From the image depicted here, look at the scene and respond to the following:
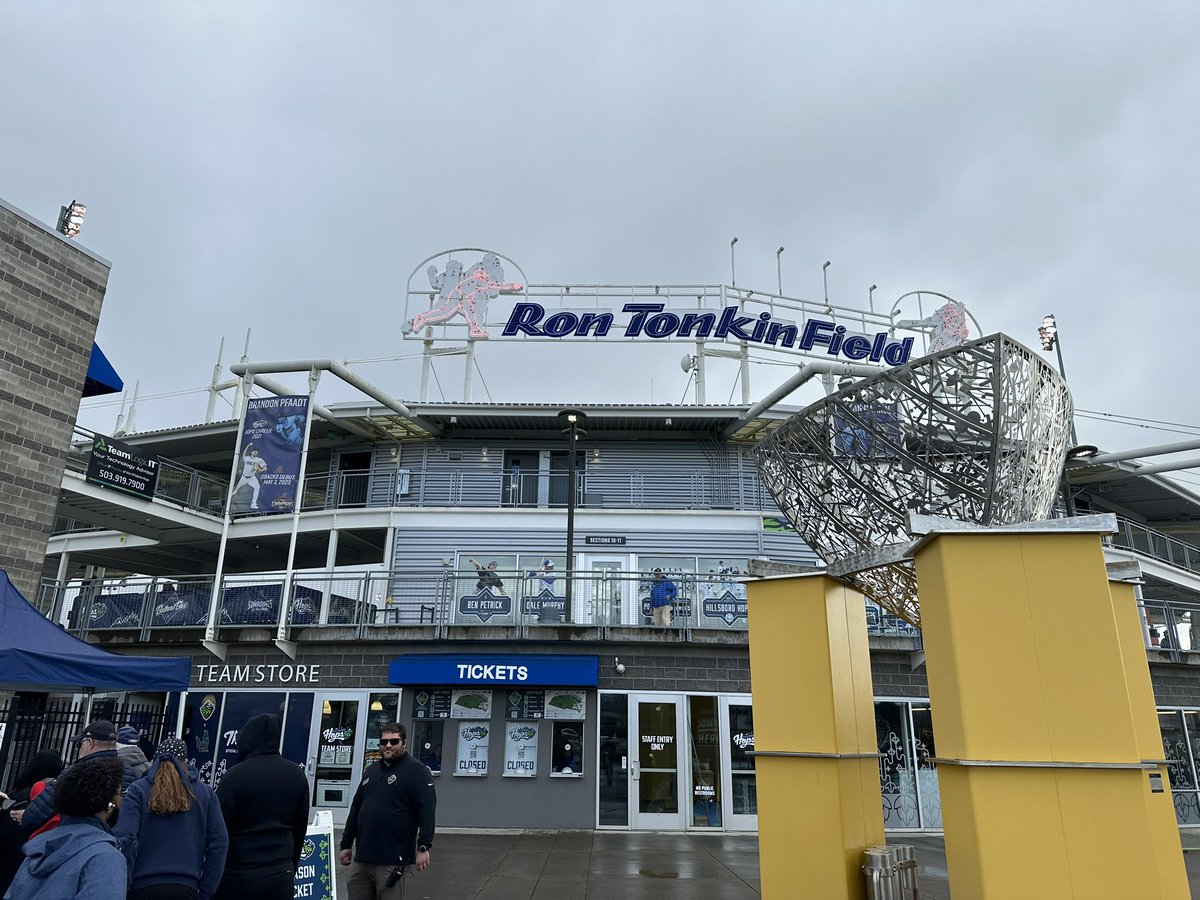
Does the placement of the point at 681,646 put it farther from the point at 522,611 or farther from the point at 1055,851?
the point at 1055,851

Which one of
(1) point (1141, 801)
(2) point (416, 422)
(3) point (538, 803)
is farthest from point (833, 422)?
(2) point (416, 422)

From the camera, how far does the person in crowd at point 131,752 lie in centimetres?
529

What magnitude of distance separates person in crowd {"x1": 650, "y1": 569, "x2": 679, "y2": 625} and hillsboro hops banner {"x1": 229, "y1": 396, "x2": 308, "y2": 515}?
7.66 metres

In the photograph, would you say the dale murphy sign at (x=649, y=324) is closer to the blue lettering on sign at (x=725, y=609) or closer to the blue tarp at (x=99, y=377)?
the blue lettering on sign at (x=725, y=609)

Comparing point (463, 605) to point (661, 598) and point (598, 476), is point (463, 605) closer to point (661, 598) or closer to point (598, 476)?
point (661, 598)

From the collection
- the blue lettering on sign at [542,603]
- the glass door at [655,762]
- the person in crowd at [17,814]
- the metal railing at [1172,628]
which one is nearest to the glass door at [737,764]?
the glass door at [655,762]

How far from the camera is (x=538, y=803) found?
14445 millimetres

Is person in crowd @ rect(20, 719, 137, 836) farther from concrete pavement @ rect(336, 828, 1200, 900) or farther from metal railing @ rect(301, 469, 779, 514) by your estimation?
metal railing @ rect(301, 469, 779, 514)

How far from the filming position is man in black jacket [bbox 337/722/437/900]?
18.2 feet

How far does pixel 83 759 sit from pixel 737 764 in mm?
12607

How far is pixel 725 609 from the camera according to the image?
50.4 ft

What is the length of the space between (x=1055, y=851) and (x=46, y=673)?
7.87 meters

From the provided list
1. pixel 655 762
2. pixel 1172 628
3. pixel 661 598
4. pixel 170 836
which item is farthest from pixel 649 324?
pixel 170 836

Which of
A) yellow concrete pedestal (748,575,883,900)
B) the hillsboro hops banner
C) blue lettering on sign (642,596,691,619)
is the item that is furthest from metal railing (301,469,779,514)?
yellow concrete pedestal (748,575,883,900)
